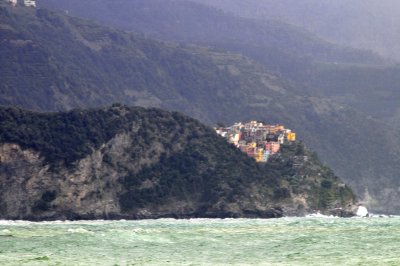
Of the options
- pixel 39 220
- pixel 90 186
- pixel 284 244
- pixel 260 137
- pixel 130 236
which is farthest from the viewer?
pixel 260 137

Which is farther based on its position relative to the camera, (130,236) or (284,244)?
(130,236)

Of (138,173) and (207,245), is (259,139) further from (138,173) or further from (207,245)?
(207,245)

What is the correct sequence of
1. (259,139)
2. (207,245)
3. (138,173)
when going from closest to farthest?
Answer: (207,245)
(138,173)
(259,139)

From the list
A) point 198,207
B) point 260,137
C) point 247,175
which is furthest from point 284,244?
point 260,137

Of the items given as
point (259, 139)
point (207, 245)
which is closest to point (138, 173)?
point (259, 139)

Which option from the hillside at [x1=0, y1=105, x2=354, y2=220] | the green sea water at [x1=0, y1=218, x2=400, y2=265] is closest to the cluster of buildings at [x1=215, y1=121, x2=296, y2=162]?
the hillside at [x1=0, y1=105, x2=354, y2=220]

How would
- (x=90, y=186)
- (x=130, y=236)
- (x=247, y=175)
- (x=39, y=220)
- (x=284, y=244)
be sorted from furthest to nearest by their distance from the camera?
1. (x=247, y=175)
2. (x=90, y=186)
3. (x=39, y=220)
4. (x=130, y=236)
5. (x=284, y=244)

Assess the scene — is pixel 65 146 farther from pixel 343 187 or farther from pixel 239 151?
pixel 343 187
